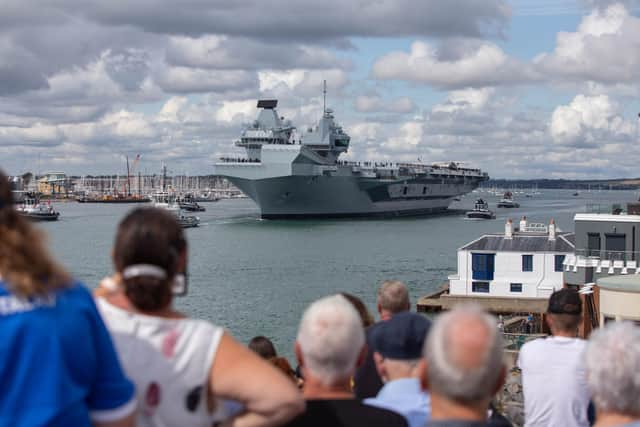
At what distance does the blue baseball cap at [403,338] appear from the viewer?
3365mm

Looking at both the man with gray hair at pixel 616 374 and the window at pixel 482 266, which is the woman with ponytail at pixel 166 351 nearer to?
the man with gray hair at pixel 616 374

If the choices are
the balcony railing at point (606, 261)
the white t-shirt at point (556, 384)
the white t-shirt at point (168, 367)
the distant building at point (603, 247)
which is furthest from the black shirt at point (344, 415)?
the distant building at point (603, 247)

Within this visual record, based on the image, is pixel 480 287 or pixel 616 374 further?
pixel 480 287

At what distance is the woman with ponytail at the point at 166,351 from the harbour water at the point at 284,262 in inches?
722

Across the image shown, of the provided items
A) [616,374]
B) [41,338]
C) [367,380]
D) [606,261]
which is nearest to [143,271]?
[41,338]

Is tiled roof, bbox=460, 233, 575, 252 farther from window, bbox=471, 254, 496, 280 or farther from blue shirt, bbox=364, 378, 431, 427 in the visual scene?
blue shirt, bbox=364, 378, 431, 427

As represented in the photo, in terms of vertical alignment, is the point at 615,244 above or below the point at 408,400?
below

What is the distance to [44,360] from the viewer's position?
212 centimetres

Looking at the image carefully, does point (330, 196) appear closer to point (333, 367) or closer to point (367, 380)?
point (367, 380)

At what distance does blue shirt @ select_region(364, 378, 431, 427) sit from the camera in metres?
3.19

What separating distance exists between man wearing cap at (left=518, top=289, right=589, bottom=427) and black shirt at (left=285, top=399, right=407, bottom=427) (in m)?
1.48

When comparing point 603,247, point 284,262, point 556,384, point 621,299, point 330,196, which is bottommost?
point 284,262

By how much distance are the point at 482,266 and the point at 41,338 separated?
2841 centimetres

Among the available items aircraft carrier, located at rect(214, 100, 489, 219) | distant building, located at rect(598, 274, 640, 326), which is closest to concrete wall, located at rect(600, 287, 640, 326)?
distant building, located at rect(598, 274, 640, 326)
